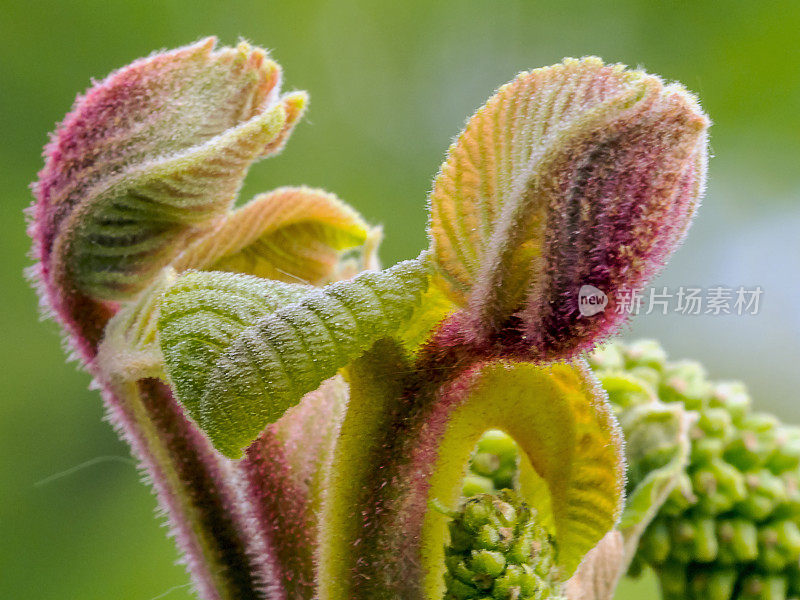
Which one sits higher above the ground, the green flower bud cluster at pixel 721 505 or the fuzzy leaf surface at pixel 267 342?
the fuzzy leaf surface at pixel 267 342

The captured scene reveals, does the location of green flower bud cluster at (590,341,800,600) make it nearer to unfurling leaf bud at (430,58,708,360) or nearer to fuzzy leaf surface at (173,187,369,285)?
fuzzy leaf surface at (173,187,369,285)

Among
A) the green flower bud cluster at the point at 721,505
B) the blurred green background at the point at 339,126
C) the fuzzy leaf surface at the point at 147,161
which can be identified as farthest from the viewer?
the blurred green background at the point at 339,126

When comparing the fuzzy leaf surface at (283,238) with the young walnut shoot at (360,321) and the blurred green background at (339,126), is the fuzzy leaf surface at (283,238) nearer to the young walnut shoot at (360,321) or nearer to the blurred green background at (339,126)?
the young walnut shoot at (360,321)

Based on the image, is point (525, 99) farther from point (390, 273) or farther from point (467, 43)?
point (467, 43)

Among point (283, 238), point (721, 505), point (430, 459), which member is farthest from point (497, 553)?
point (721, 505)

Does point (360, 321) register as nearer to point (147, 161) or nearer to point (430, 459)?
point (430, 459)

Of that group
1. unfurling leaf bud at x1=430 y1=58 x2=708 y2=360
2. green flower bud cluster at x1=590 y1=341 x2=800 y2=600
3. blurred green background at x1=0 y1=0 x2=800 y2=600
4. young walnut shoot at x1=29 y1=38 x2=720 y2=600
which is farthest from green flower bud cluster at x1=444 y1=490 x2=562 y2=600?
blurred green background at x1=0 y1=0 x2=800 y2=600

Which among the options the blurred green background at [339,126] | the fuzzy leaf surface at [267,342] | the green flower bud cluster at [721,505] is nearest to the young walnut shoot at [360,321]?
the fuzzy leaf surface at [267,342]
